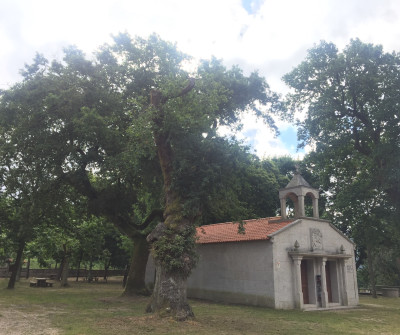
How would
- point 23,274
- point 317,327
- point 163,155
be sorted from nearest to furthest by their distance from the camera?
point 317,327
point 163,155
point 23,274

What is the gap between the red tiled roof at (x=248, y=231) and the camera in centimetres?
2173

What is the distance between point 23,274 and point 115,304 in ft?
105

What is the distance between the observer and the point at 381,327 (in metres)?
15.0

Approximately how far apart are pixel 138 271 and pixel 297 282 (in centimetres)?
1070

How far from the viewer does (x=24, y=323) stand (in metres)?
13.0

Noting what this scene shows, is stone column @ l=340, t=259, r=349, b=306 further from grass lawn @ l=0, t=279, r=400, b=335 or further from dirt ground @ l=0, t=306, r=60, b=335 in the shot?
dirt ground @ l=0, t=306, r=60, b=335

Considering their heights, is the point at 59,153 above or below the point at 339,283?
above

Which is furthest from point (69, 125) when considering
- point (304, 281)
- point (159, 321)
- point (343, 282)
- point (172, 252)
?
point (343, 282)

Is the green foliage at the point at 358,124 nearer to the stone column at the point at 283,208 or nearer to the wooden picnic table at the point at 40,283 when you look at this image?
the stone column at the point at 283,208

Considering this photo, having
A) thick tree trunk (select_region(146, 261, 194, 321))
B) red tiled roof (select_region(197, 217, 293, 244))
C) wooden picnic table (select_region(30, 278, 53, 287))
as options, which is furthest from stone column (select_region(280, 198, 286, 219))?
wooden picnic table (select_region(30, 278, 53, 287))

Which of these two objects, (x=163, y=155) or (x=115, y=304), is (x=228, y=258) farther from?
(x=163, y=155)

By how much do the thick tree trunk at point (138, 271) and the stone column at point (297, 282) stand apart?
9745 mm

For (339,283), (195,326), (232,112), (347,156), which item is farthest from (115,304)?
(347,156)

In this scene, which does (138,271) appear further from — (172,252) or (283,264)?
(172,252)
